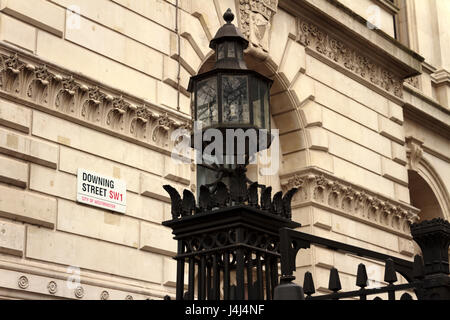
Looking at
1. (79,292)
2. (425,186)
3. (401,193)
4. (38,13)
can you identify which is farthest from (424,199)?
(38,13)

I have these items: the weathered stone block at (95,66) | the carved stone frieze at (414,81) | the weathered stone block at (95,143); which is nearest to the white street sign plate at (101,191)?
the weathered stone block at (95,143)

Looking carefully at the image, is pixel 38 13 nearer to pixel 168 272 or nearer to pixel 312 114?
pixel 168 272

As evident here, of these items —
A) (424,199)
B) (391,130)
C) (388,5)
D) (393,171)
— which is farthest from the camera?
(424,199)

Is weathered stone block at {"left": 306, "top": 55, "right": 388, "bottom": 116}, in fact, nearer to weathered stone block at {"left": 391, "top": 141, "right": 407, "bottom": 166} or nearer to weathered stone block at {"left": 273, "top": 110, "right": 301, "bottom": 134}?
weathered stone block at {"left": 391, "top": 141, "right": 407, "bottom": 166}

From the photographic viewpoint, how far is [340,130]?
17.0 meters

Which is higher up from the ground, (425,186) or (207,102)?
(425,186)

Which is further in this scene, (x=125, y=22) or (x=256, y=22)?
(x=256, y=22)

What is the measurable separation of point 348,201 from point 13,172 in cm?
786

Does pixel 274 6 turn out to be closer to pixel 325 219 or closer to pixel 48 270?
pixel 325 219

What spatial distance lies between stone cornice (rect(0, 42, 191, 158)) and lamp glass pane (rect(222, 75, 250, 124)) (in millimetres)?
4864

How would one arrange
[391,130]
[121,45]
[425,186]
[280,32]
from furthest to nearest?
[425,186], [391,130], [280,32], [121,45]

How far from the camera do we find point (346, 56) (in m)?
18.0

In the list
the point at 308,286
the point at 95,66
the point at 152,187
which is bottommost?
the point at 308,286

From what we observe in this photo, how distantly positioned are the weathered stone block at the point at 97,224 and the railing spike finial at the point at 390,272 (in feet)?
19.0
